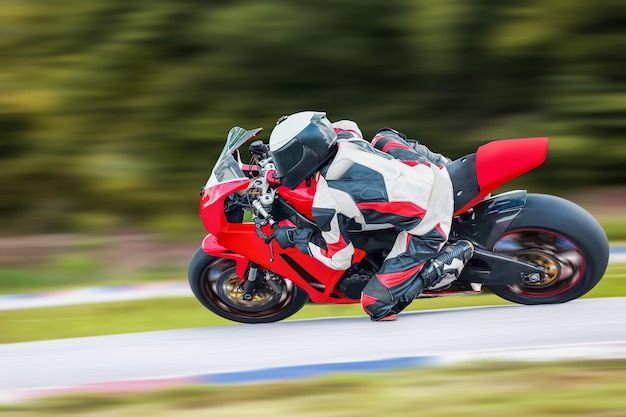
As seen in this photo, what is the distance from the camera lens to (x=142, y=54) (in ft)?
26.8

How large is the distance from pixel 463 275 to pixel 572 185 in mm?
3037

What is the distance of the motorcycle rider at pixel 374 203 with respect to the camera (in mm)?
4453

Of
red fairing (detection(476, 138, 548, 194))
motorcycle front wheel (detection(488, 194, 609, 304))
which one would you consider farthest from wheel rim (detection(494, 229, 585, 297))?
red fairing (detection(476, 138, 548, 194))

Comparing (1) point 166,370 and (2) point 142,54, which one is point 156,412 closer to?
(1) point 166,370

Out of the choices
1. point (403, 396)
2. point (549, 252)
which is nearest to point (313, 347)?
point (403, 396)

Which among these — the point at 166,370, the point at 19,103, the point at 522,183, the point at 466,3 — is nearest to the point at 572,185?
the point at 522,183

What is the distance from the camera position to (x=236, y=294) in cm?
509

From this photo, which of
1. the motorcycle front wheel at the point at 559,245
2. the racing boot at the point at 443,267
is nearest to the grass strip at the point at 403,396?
the racing boot at the point at 443,267

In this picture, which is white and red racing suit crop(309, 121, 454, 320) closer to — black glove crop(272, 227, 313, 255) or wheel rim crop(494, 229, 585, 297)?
black glove crop(272, 227, 313, 255)

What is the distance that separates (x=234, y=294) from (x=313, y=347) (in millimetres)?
752

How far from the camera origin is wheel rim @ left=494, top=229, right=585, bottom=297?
4688 mm

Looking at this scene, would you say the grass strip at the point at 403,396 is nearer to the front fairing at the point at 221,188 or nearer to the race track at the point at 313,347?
the race track at the point at 313,347

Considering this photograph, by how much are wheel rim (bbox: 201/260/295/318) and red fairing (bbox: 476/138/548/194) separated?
4.36ft

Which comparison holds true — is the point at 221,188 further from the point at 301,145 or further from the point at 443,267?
the point at 443,267
